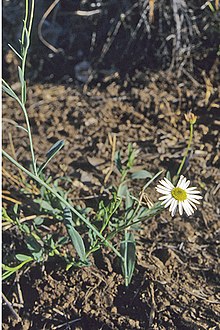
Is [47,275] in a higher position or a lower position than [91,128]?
lower

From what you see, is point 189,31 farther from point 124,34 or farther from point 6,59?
point 6,59

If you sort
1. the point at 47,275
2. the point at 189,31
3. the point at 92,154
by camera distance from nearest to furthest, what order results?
the point at 47,275
the point at 92,154
the point at 189,31

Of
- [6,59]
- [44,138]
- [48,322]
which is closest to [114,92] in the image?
[44,138]

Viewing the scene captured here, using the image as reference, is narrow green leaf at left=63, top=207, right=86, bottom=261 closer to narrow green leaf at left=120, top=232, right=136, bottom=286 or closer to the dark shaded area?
narrow green leaf at left=120, top=232, right=136, bottom=286

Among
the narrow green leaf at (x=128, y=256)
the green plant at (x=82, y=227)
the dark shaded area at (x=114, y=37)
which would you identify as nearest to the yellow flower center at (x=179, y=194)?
the green plant at (x=82, y=227)

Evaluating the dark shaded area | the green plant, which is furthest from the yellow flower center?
the dark shaded area
